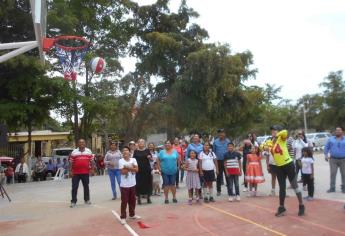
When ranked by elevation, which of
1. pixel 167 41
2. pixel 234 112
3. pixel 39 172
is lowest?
pixel 39 172

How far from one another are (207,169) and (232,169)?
68 cm

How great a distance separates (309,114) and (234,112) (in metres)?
48.5

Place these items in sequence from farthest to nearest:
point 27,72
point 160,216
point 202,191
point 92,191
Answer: point 27,72 < point 92,191 < point 202,191 < point 160,216

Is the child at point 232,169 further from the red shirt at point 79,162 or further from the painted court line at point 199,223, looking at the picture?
the red shirt at point 79,162

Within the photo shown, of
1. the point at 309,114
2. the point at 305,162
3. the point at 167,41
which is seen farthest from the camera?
the point at 309,114

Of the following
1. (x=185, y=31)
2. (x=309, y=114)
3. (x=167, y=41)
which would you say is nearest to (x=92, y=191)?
(x=167, y=41)

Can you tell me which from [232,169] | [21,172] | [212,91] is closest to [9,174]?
[21,172]

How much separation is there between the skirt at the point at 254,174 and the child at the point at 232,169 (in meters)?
0.58

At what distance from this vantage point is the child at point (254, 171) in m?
13.8

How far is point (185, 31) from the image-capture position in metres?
40.7

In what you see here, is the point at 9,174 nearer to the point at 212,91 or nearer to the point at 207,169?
the point at 212,91

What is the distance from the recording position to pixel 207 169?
13.4 m

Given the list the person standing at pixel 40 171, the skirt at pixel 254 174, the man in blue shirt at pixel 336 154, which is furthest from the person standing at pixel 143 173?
the person standing at pixel 40 171

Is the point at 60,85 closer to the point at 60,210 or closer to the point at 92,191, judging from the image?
the point at 92,191
